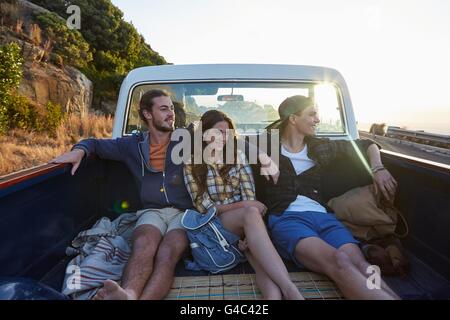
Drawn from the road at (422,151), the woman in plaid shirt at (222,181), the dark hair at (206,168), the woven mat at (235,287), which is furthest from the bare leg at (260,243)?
the road at (422,151)

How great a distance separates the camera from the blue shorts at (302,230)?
2.04 meters

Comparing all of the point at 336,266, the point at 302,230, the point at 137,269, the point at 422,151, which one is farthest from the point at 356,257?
the point at 422,151

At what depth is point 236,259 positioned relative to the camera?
2102 mm

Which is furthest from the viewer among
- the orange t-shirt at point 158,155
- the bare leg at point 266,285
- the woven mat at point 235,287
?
the orange t-shirt at point 158,155

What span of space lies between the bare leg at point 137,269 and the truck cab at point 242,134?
0.26 metres

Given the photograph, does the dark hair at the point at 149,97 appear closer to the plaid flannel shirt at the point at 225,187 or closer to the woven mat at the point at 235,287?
the plaid flannel shirt at the point at 225,187

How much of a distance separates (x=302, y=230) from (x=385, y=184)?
2.13ft

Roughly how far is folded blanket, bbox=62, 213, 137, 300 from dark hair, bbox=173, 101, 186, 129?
3.00ft

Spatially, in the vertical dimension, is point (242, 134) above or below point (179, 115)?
below

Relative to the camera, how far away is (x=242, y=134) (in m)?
3.00

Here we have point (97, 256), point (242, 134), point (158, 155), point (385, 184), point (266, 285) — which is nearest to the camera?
point (266, 285)

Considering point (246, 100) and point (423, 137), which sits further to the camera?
point (423, 137)

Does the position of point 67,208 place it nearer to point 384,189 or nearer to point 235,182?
point 235,182

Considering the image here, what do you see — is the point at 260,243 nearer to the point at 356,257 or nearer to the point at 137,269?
the point at 356,257
